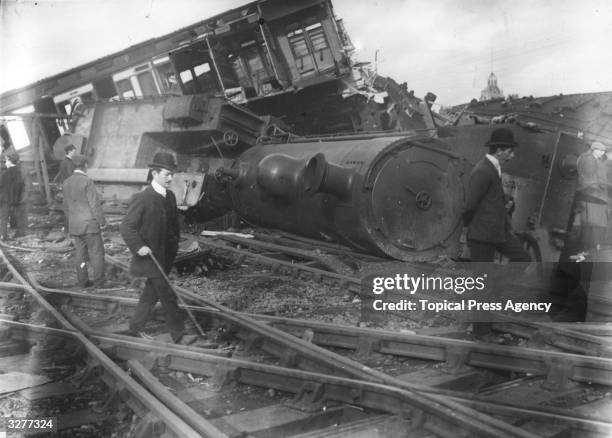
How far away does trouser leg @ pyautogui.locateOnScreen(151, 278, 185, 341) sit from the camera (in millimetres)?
4445

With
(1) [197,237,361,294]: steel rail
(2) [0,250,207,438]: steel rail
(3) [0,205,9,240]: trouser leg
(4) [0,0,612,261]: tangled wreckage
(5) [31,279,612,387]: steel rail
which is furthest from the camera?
(3) [0,205,9,240]: trouser leg

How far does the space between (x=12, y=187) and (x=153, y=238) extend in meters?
8.52

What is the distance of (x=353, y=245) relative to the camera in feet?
A: 22.7

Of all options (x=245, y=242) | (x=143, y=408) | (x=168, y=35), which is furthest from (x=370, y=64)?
(x=143, y=408)

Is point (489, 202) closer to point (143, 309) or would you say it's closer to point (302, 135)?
point (143, 309)

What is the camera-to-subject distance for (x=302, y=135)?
527 inches

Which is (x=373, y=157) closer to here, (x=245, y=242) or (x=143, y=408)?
(x=245, y=242)

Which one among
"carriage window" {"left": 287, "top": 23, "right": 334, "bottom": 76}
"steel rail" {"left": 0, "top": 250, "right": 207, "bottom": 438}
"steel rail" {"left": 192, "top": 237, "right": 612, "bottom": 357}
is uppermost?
"carriage window" {"left": 287, "top": 23, "right": 334, "bottom": 76}

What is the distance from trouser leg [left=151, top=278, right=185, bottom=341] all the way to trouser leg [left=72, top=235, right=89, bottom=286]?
2.92m

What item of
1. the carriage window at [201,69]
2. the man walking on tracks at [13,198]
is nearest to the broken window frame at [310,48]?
the carriage window at [201,69]

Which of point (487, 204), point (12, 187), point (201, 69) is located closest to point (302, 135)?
point (201, 69)

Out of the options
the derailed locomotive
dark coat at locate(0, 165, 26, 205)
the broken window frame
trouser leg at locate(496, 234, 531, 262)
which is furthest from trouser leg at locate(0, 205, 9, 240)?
trouser leg at locate(496, 234, 531, 262)

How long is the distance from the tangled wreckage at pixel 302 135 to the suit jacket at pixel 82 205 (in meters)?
2.15

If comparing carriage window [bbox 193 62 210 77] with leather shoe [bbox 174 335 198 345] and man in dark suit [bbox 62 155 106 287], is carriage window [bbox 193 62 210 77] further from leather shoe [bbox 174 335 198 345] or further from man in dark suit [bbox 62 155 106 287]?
leather shoe [bbox 174 335 198 345]
